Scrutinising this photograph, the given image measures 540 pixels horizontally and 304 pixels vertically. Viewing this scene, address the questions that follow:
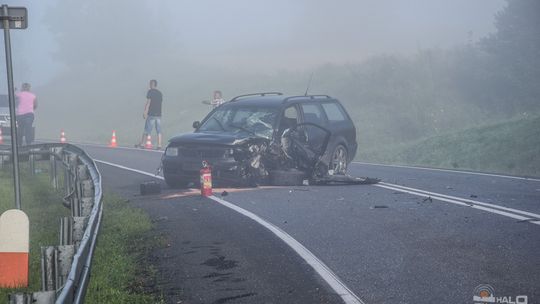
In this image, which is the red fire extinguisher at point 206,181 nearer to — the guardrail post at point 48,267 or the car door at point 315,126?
the car door at point 315,126

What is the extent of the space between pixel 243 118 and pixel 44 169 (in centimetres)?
642

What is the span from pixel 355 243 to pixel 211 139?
235 inches

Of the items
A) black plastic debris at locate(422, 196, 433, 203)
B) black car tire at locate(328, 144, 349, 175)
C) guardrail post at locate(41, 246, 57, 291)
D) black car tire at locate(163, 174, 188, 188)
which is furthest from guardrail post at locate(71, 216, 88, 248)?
black car tire at locate(328, 144, 349, 175)

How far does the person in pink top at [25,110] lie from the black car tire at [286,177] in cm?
1023

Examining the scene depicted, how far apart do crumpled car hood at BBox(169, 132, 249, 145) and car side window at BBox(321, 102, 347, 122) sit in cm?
264

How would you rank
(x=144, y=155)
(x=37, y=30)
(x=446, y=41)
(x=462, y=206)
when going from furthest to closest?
(x=37, y=30) → (x=446, y=41) → (x=144, y=155) → (x=462, y=206)

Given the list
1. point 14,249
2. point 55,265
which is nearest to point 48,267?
point 55,265

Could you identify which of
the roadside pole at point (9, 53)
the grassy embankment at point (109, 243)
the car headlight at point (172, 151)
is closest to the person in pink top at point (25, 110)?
the grassy embankment at point (109, 243)

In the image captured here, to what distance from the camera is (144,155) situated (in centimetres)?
2272

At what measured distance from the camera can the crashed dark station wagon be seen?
1319cm

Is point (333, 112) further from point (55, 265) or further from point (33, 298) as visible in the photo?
point (33, 298)

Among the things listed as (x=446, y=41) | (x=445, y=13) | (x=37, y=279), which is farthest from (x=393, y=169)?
(x=445, y=13)

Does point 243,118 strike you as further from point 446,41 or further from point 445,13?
point 445,13

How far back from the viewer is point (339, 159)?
14.9 m
